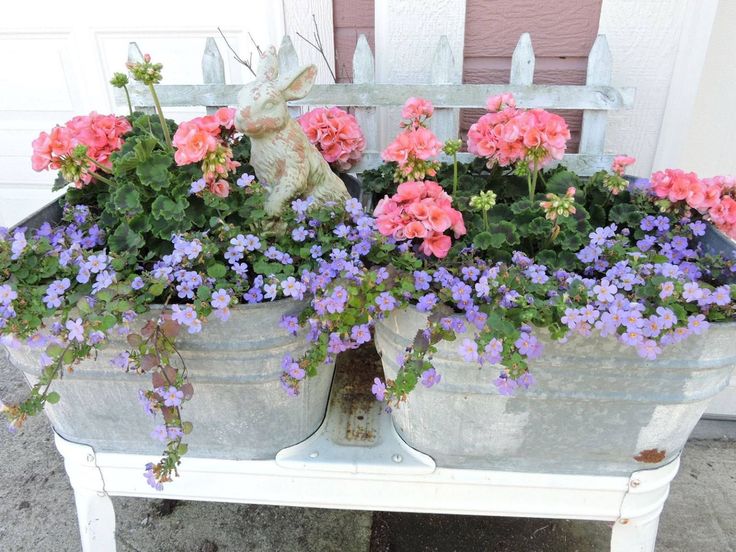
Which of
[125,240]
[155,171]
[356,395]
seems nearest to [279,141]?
[155,171]

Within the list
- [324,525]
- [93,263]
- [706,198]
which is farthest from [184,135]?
[324,525]

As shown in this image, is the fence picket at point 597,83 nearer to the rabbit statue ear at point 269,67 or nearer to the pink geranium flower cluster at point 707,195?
the pink geranium flower cluster at point 707,195

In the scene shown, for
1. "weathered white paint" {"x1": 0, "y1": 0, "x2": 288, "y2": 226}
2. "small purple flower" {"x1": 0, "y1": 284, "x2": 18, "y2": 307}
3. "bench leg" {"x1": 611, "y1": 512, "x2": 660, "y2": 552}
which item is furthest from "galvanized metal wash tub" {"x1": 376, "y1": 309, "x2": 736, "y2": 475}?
"weathered white paint" {"x1": 0, "y1": 0, "x2": 288, "y2": 226}

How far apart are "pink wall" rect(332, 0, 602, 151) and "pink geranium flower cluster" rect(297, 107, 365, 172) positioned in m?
0.33

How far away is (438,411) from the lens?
1.04 metres

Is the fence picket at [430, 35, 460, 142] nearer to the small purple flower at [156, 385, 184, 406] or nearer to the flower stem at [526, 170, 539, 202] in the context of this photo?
the flower stem at [526, 170, 539, 202]

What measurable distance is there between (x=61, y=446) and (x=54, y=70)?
4.27 feet

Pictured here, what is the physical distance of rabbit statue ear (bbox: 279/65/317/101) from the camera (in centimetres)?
101

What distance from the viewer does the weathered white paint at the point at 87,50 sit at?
5.58 feet

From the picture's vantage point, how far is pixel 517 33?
1509 mm

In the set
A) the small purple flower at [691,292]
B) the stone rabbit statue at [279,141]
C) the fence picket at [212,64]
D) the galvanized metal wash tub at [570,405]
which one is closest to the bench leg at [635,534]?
the galvanized metal wash tub at [570,405]

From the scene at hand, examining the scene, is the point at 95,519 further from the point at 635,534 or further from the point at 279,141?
the point at 635,534

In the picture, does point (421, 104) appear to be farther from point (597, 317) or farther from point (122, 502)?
point (122, 502)

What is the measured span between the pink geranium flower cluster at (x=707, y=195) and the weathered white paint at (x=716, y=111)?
1.39ft
